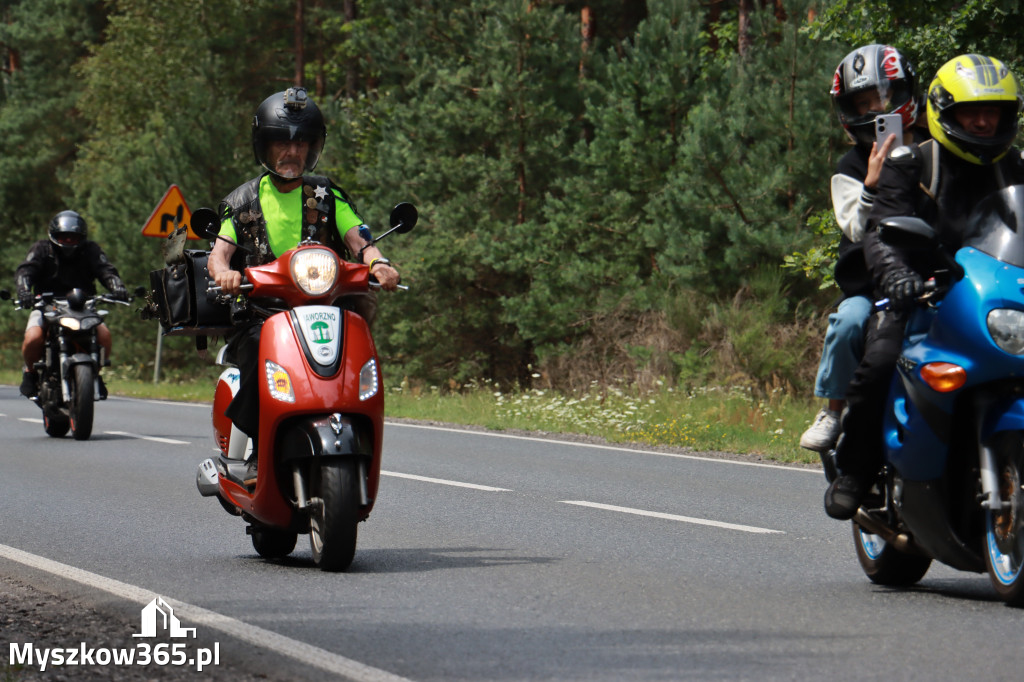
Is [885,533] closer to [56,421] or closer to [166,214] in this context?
[56,421]

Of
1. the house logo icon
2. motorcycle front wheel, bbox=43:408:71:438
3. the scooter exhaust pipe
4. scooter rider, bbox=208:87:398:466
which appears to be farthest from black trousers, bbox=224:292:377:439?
motorcycle front wheel, bbox=43:408:71:438

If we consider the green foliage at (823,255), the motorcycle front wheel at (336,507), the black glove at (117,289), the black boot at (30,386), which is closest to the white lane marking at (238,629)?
the motorcycle front wheel at (336,507)

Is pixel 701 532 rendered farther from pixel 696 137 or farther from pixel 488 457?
pixel 696 137

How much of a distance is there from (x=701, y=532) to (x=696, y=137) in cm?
1354

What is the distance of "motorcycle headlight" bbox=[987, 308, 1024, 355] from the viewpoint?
17.7 ft

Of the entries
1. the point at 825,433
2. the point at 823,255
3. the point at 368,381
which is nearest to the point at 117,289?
the point at 823,255

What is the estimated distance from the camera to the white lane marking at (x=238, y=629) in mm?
4879

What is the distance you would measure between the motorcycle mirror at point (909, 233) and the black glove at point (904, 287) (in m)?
0.11

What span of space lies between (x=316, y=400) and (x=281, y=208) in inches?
43.2

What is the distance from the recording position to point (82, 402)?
15.3m

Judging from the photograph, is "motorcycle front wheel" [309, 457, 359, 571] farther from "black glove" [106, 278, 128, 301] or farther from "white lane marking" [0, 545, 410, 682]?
"black glove" [106, 278, 128, 301]

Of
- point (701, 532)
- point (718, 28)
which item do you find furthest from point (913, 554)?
point (718, 28)

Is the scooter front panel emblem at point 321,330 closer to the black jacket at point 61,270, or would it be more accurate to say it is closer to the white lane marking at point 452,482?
the white lane marking at point 452,482

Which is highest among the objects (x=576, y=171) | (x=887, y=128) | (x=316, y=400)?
(x=576, y=171)
